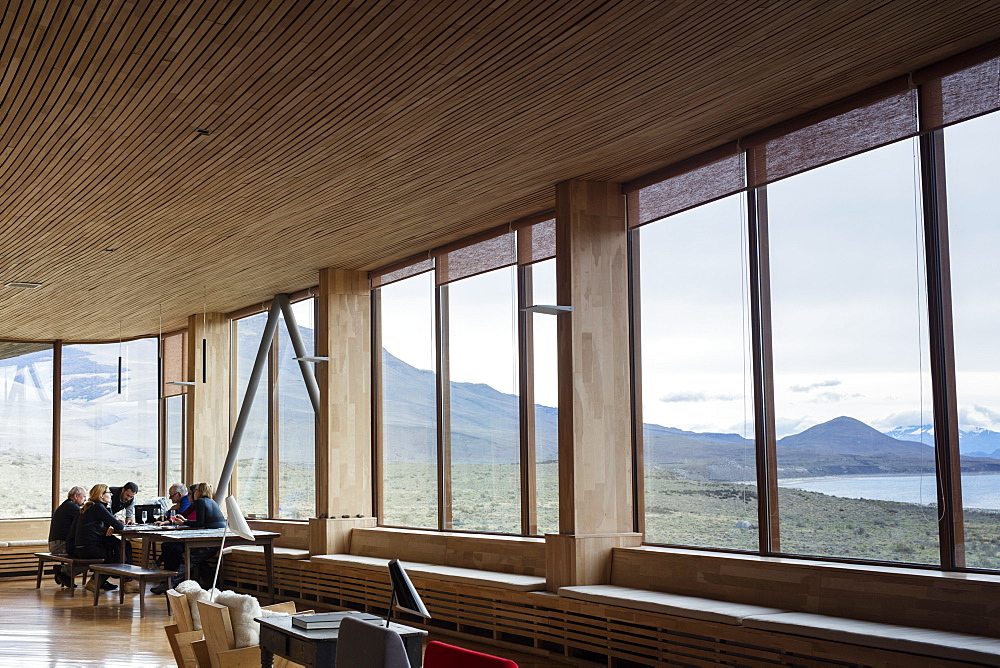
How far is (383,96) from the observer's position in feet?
18.8

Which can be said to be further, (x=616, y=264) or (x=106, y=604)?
(x=106, y=604)

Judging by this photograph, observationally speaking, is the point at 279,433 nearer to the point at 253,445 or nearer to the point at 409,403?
the point at 253,445

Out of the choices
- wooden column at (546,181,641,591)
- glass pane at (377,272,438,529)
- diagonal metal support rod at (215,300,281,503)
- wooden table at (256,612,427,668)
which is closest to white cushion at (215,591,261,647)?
wooden table at (256,612,427,668)

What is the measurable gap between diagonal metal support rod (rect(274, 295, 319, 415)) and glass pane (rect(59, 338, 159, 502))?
15.2 ft

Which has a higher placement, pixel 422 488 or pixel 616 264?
pixel 616 264

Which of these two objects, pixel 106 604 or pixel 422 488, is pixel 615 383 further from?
pixel 106 604

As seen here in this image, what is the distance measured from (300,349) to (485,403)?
10.5 feet

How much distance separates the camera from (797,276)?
21.9ft

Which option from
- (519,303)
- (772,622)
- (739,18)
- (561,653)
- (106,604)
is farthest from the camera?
(106,604)

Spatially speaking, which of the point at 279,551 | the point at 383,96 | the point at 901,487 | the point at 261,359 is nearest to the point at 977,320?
the point at 901,487

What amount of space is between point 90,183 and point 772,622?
5552 mm

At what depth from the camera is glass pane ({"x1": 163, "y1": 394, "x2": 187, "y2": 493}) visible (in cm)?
1544

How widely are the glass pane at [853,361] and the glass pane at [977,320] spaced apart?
24 cm

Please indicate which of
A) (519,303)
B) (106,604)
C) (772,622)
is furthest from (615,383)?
(106,604)
